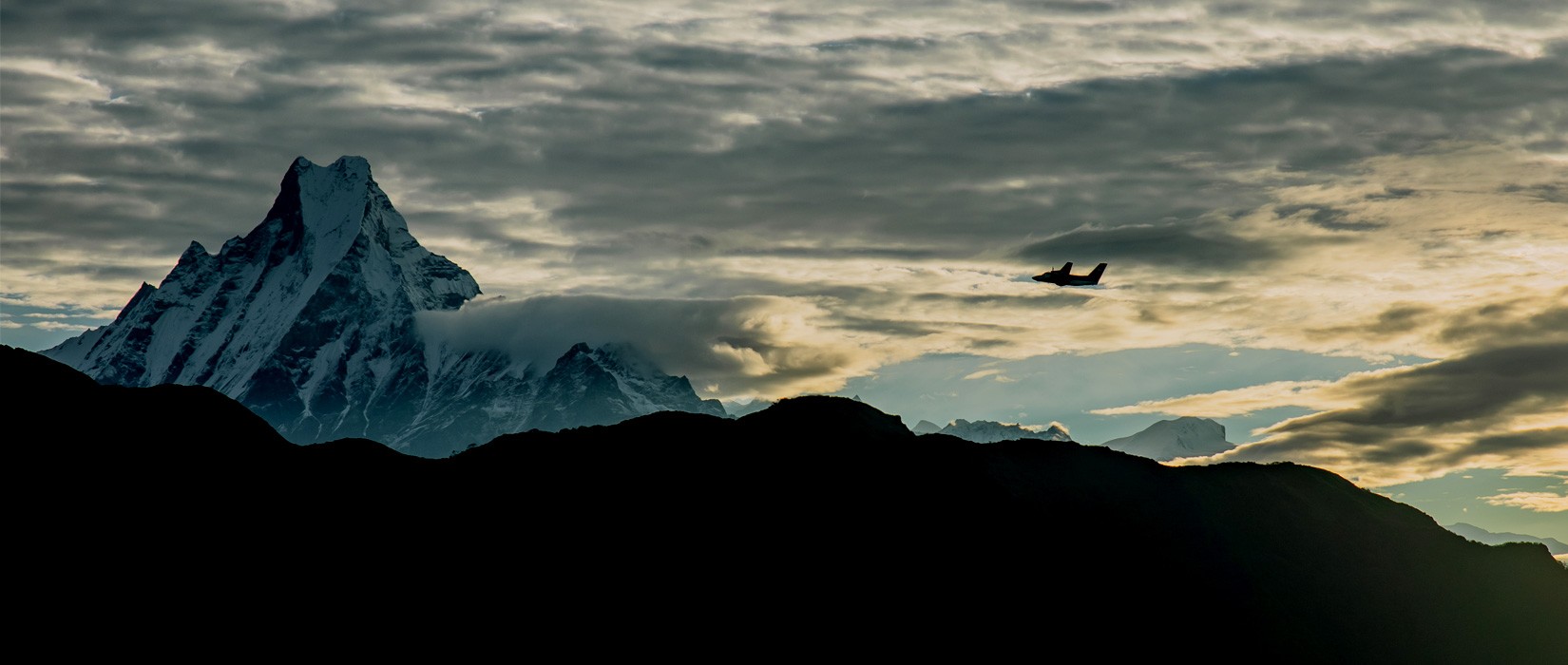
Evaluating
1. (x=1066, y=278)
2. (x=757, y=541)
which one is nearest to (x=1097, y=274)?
(x=1066, y=278)

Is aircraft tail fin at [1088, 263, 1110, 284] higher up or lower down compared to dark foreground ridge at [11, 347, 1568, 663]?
higher up

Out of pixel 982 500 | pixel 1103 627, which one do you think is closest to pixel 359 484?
pixel 982 500

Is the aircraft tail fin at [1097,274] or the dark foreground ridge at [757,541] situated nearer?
the dark foreground ridge at [757,541]

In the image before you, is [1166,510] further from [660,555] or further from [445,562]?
[445,562]

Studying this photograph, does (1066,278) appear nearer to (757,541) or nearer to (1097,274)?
(1097,274)

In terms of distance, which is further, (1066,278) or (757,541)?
(1066,278)

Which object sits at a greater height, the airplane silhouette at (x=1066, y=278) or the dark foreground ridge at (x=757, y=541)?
the airplane silhouette at (x=1066, y=278)

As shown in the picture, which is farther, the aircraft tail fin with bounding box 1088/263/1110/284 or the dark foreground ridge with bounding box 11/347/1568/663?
the aircraft tail fin with bounding box 1088/263/1110/284

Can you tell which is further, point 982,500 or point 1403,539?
point 1403,539
